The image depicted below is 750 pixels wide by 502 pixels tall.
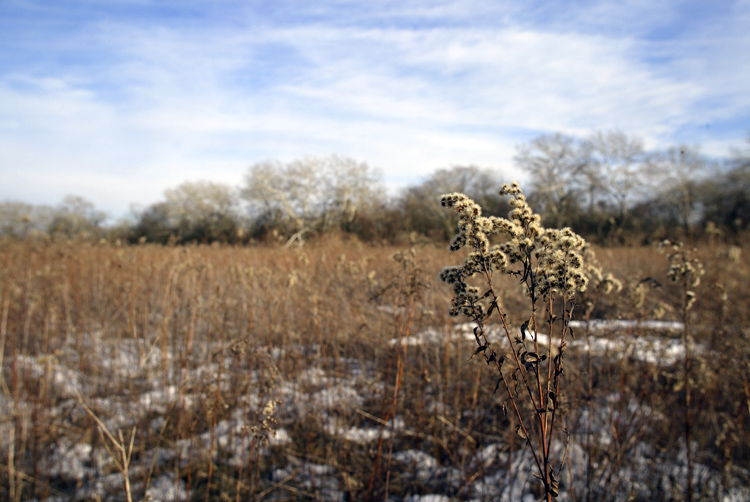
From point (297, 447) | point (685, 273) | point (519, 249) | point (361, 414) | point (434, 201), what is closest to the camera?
point (519, 249)

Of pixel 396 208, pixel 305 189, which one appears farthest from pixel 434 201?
pixel 305 189

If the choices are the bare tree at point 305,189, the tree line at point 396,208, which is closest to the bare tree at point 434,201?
the tree line at point 396,208

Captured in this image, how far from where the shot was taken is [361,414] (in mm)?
3590

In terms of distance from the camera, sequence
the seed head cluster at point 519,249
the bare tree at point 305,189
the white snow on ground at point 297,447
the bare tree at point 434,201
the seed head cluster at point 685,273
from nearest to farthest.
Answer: the seed head cluster at point 519,249 < the seed head cluster at point 685,273 < the white snow on ground at point 297,447 < the bare tree at point 434,201 < the bare tree at point 305,189

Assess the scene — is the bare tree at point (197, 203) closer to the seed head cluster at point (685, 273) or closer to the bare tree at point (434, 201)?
the bare tree at point (434, 201)

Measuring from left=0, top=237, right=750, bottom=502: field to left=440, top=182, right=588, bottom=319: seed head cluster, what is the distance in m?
0.93

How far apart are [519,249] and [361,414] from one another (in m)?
2.81

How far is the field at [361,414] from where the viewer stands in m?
2.68

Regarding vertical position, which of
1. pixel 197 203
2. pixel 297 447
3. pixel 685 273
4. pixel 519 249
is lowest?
pixel 297 447

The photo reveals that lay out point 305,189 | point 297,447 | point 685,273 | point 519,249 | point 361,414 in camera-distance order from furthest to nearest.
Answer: point 305,189
point 361,414
point 297,447
point 685,273
point 519,249

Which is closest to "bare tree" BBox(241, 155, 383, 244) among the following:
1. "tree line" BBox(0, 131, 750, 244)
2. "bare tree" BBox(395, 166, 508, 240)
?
"tree line" BBox(0, 131, 750, 244)

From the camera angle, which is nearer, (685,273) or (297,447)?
(685,273)

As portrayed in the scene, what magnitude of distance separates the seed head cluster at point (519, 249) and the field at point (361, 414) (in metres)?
0.93

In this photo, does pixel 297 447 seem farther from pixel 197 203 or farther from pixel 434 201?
pixel 197 203
